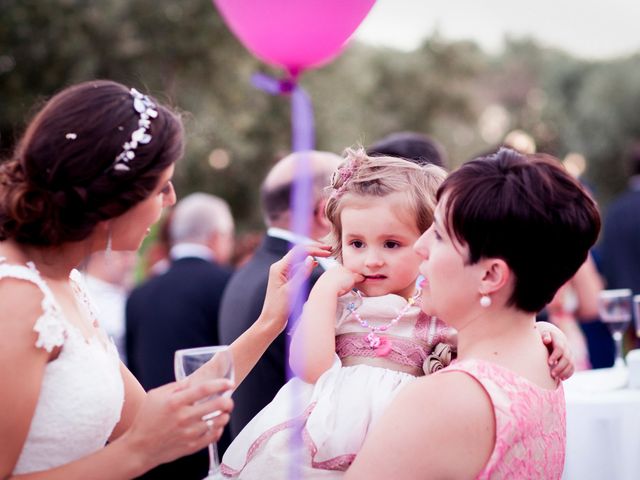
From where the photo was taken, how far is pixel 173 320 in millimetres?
4840

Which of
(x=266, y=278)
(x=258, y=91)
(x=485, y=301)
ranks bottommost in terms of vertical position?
(x=258, y=91)

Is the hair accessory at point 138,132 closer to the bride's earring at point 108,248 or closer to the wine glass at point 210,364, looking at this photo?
the bride's earring at point 108,248

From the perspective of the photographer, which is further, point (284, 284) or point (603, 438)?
point (603, 438)

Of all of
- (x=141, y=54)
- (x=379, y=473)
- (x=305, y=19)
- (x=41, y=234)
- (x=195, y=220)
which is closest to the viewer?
(x=379, y=473)

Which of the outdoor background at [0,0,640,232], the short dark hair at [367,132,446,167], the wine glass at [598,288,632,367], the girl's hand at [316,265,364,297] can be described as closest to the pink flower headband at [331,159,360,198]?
the girl's hand at [316,265,364,297]

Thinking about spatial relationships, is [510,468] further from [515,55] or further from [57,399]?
[515,55]

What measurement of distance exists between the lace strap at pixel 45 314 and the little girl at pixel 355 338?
66 centimetres

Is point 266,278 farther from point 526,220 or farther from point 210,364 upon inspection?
point 526,220

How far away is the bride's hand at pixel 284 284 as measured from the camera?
2445mm

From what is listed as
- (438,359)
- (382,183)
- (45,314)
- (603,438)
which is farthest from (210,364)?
(603,438)

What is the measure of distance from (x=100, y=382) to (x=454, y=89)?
21.3 m

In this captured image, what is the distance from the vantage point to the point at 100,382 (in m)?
1.98

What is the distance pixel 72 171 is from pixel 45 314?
34 centimetres

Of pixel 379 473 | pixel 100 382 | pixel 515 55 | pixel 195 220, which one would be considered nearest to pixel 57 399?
pixel 100 382
